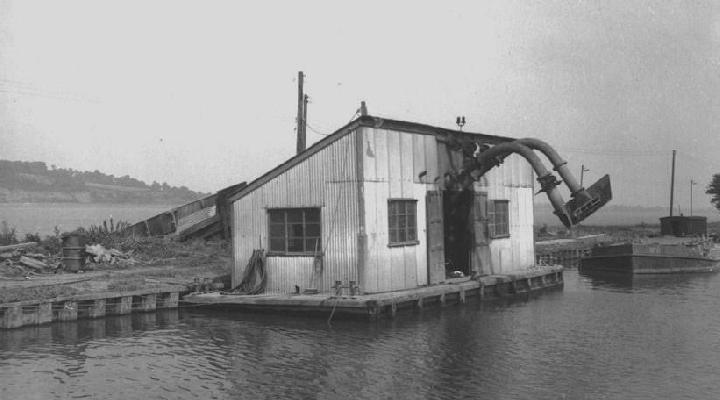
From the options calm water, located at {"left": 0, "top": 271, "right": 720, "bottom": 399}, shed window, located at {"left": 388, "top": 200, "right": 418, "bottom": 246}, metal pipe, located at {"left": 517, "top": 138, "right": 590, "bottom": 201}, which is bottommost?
calm water, located at {"left": 0, "top": 271, "right": 720, "bottom": 399}

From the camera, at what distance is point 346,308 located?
1877 centimetres

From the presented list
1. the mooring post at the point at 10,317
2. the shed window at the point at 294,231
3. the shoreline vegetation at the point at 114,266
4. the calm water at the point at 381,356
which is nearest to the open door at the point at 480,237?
the calm water at the point at 381,356

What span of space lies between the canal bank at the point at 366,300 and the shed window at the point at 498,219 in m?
1.99

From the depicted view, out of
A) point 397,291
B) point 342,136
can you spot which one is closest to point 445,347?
point 397,291

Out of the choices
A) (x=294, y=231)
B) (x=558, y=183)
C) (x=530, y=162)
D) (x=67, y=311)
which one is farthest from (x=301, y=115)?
(x=67, y=311)

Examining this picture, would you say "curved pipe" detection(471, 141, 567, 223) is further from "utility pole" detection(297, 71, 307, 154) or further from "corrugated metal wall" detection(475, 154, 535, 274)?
"utility pole" detection(297, 71, 307, 154)

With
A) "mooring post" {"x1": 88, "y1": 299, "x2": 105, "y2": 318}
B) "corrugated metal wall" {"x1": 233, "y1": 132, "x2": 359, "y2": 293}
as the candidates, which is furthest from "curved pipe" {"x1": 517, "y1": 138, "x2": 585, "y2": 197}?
"mooring post" {"x1": 88, "y1": 299, "x2": 105, "y2": 318}

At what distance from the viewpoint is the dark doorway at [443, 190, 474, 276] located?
24.0 meters

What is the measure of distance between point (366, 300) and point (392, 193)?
3841 mm

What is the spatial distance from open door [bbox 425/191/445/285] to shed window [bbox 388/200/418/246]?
2.37 ft

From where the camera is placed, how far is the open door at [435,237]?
21781 millimetres

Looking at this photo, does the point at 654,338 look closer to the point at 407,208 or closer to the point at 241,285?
the point at 407,208

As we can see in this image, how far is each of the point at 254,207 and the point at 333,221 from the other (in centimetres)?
303

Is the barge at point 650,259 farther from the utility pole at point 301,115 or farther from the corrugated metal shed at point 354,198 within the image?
the utility pole at point 301,115
